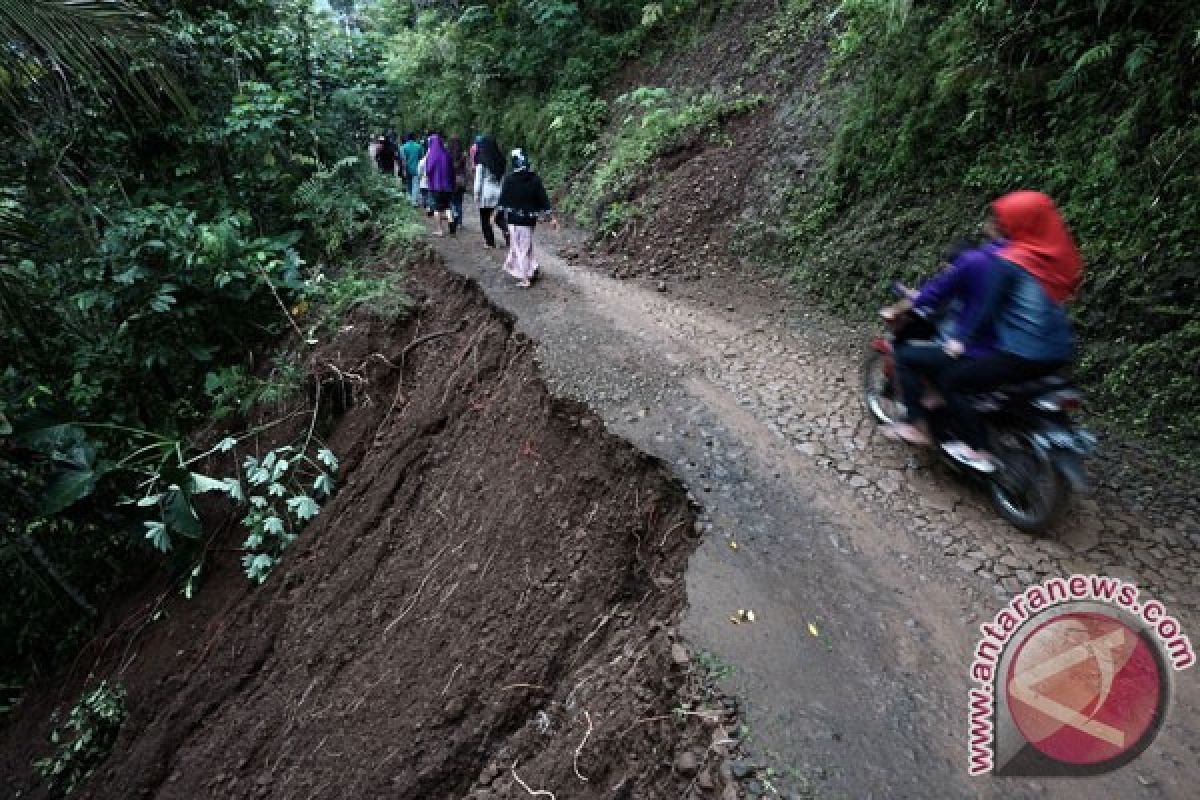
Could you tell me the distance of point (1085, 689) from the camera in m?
2.75

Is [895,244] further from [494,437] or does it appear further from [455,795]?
[455,795]

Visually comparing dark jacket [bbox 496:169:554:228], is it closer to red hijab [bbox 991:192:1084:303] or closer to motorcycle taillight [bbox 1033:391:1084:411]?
red hijab [bbox 991:192:1084:303]

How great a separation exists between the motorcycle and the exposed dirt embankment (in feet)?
6.56

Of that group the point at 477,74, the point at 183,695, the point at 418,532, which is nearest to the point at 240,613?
the point at 183,695

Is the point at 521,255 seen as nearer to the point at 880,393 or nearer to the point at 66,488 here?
the point at 880,393

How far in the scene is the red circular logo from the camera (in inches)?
101

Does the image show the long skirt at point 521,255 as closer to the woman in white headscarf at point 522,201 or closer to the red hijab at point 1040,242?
the woman in white headscarf at point 522,201

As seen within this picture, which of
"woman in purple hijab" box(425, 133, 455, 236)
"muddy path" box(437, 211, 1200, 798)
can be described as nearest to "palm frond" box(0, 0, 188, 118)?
"muddy path" box(437, 211, 1200, 798)

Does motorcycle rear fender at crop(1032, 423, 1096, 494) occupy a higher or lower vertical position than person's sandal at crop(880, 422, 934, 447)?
higher

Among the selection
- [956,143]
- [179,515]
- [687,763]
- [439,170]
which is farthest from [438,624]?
[439,170]

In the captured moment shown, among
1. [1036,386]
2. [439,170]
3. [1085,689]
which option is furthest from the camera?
[439,170]

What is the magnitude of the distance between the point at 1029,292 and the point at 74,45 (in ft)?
19.4

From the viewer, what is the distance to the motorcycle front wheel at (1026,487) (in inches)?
138

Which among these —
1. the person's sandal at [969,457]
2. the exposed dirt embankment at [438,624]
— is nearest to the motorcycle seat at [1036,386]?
the person's sandal at [969,457]
